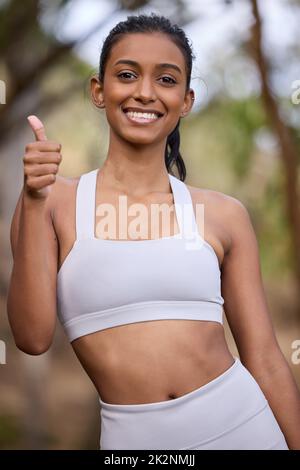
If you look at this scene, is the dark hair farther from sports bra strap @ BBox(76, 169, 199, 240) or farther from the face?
sports bra strap @ BBox(76, 169, 199, 240)

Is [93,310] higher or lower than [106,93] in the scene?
lower

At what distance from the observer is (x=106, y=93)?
1498 millimetres

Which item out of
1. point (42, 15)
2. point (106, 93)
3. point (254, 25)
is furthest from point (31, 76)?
point (106, 93)

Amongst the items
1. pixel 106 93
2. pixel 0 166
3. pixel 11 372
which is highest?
pixel 0 166

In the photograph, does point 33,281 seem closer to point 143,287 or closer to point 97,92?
point 143,287

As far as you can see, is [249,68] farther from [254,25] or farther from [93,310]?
[93,310]

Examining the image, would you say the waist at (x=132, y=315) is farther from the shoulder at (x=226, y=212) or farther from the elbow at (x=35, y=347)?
the shoulder at (x=226, y=212)

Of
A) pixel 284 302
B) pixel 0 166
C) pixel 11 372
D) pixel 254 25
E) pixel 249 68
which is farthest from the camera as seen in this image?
pixel 284 302

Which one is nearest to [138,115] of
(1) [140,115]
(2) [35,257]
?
(1) [140,115]

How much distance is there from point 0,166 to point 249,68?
217 centimetres

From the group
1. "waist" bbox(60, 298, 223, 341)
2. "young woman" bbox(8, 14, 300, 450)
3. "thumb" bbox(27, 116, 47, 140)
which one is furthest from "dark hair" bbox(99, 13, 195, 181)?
"waist" bbox(60, 298, 223, 341)

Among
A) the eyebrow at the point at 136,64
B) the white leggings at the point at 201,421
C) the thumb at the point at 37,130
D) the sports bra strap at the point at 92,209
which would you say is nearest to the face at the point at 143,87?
the eyebrow at the point at 136,64

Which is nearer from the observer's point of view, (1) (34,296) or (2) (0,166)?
(1) (34,296)

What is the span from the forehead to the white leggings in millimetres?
566
